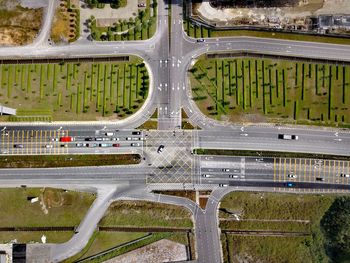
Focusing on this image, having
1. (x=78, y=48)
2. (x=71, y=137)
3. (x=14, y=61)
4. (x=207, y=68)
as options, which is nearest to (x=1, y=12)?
(x=14, y=61)

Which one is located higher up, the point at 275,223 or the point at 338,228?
the point at 275,223

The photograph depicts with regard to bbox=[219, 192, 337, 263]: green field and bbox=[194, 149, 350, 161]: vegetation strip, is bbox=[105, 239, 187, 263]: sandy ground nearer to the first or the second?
bbox=[219, 192, 337, 263]: green field

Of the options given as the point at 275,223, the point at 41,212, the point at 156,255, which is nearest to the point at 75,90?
the point at 41,212

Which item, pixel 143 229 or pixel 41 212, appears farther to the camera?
pixel 41 212

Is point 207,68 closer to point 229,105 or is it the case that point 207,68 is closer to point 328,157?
point 229,105

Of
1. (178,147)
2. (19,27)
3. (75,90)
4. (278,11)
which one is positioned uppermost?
(278,11)

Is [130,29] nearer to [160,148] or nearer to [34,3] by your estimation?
[34,3]

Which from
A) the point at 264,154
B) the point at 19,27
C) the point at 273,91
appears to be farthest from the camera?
the point at 19,27
